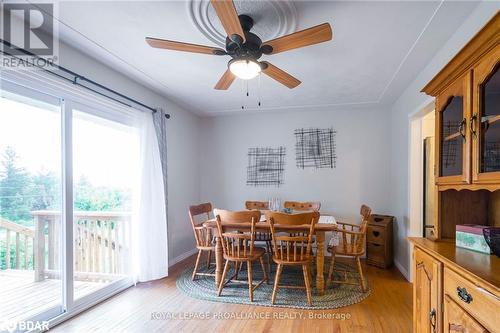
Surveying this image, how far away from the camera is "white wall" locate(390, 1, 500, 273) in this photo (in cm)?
225

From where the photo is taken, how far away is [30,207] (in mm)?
2184

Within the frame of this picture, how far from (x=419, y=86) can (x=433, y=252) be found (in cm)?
213

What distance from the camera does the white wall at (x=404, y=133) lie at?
7.37ft

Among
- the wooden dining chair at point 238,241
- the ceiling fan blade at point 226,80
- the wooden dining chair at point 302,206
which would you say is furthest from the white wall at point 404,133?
the wooden dining chair at point 238,241

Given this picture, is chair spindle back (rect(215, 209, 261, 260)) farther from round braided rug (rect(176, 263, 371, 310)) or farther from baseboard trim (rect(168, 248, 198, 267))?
baseboard trim (rect(168, 248, 198, 267))

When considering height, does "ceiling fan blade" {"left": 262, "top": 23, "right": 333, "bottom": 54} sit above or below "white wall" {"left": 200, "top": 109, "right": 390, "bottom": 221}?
above

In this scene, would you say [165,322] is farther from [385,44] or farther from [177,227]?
[385,44]

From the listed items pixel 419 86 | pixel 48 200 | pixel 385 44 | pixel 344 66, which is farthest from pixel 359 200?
pixel 48 200

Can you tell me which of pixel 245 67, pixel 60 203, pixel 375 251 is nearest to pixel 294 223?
pixel 245 67

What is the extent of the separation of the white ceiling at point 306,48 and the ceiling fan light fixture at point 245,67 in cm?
29

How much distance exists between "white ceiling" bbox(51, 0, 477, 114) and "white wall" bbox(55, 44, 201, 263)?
0.50ft

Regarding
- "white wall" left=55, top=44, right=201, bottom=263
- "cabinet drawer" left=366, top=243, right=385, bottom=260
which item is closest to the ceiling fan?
"white wall" left=55, top=44, right=201, bottom=263

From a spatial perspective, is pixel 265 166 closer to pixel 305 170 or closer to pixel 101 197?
pixel 305 170

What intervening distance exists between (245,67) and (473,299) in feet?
6.09
